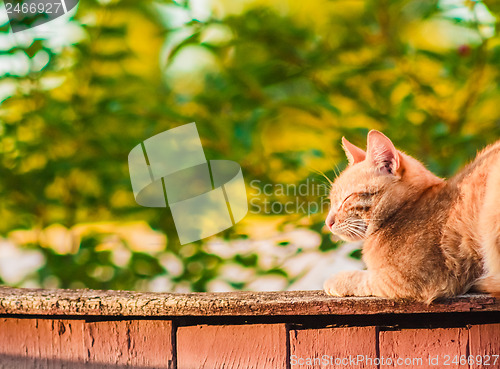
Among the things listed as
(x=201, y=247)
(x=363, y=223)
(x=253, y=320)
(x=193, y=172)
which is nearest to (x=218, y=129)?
(x=193, y=172)

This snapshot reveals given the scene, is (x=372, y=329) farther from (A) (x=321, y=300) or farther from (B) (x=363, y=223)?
(B) (x=363, y=223)

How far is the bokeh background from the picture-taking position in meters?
1.29

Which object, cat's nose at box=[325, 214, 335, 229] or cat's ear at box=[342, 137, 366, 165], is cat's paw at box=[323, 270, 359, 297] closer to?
cat's nose at box=[325, 214, 335, 229]

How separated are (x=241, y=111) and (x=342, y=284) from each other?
53cm

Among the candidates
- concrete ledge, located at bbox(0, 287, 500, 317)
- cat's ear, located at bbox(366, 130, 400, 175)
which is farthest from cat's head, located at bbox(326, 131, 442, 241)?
concrete ledge, located at bbox(0, 287, 500, 317)

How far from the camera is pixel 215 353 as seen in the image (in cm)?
86

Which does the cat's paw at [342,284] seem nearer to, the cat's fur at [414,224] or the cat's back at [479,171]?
the cat's fur at [414,224]

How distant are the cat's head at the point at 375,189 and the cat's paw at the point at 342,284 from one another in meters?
0.09

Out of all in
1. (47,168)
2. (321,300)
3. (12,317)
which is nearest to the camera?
(321,300)

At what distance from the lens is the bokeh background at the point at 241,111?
129cm

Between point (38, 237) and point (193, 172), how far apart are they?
1.54ft

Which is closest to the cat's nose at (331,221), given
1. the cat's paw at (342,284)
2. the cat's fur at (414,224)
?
the cat's fur at (414,224)

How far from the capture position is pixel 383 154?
1034 millimetres

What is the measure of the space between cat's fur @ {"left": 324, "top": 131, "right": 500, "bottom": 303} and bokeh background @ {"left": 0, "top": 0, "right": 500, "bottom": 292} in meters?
0.20
